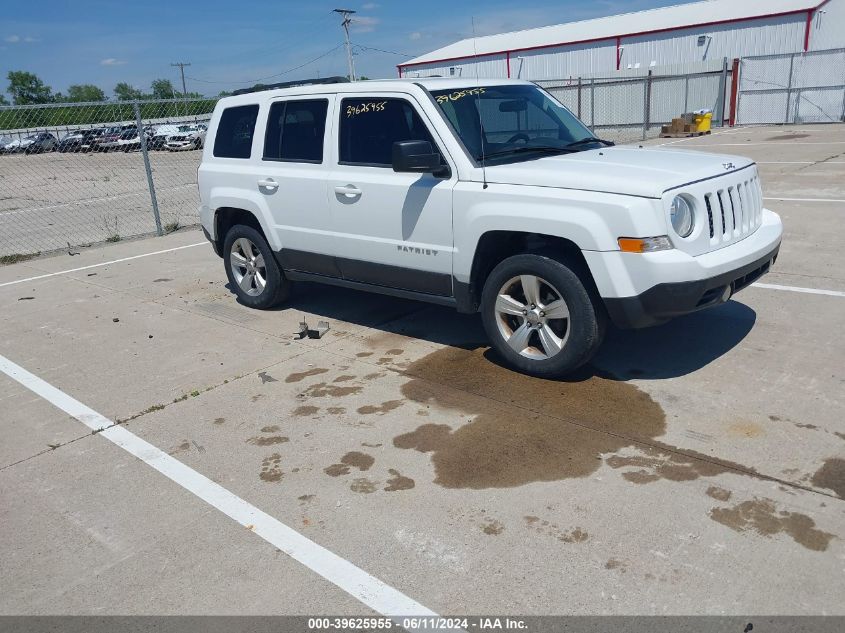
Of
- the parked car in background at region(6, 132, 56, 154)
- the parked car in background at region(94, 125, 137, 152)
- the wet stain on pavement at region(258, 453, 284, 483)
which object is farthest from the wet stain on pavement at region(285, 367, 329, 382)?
the parked car in background at region(6, 132, 56, 154)

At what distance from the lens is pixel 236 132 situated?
22.2 feet

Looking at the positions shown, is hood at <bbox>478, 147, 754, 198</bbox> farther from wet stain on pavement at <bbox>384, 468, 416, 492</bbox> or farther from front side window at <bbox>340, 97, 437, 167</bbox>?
wet stain on pavement at <bbox>384, 468, 416, 492</bbox>

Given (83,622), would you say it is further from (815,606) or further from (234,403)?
(815,606)

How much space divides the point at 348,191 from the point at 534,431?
100 inches

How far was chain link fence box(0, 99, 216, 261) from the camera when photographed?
12258 millimetres

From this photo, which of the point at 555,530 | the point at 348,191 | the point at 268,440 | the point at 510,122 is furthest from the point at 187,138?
the point at 555,530

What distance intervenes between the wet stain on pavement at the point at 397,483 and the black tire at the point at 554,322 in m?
1.48

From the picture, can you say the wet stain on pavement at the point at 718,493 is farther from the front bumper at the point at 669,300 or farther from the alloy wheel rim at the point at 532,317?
the alloy wheel rim at the point at 532,317

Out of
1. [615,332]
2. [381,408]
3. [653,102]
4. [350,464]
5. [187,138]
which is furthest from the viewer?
[653,102]

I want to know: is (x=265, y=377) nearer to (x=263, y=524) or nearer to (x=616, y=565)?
(x=263, y=524)

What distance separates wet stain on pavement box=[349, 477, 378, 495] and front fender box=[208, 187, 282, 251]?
320cm

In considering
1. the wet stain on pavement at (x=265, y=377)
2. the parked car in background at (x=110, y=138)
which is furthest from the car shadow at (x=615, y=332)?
the parked car in background at (x=110, y=138)

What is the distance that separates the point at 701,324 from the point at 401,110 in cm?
296

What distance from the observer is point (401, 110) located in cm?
543
